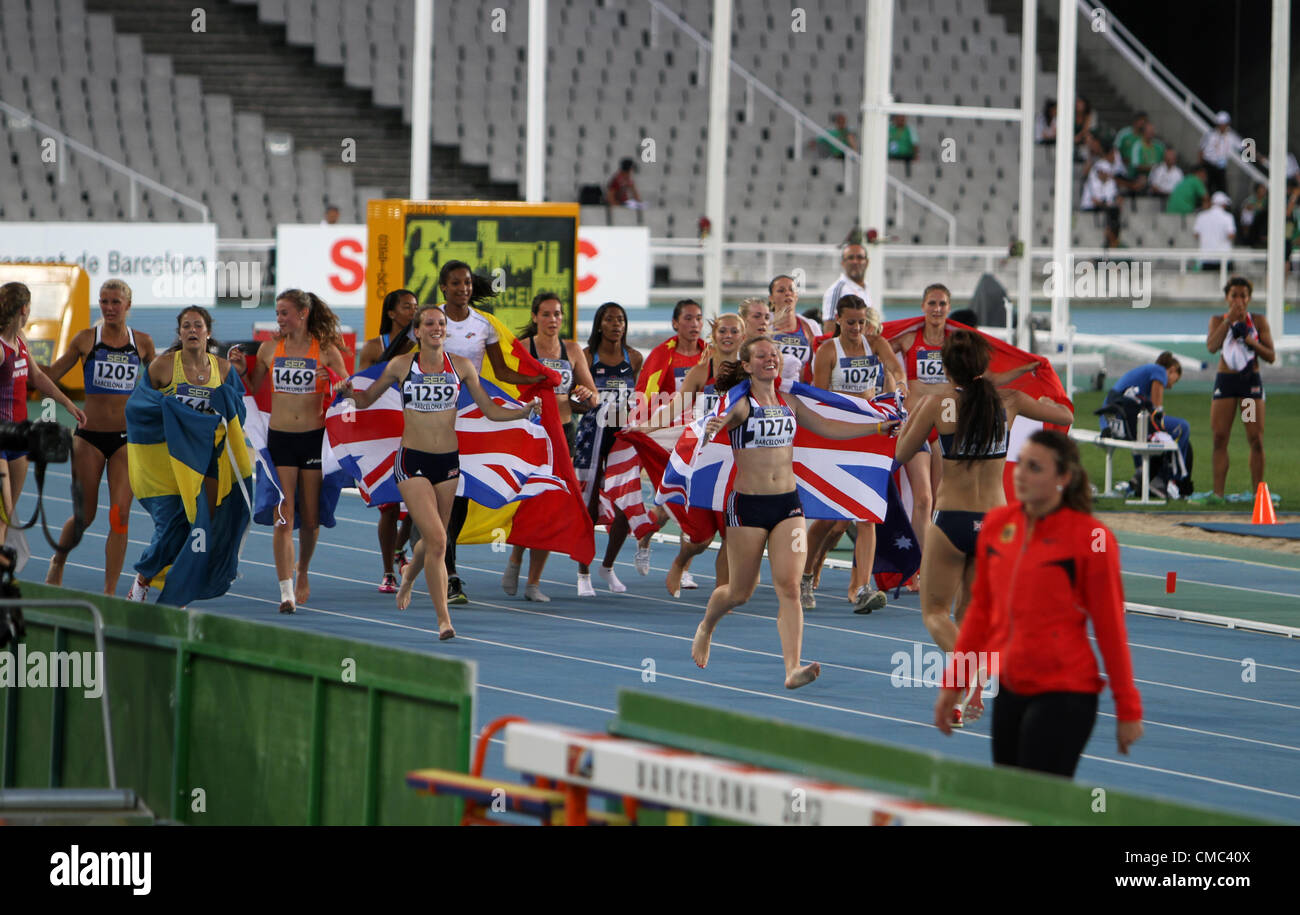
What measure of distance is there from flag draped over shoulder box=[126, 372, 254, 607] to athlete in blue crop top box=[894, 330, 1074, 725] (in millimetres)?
4633

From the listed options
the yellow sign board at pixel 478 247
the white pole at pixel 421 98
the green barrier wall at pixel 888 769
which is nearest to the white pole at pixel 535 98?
the white pole at pixel 421 98

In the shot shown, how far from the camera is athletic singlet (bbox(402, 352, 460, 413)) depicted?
1206 centimetres

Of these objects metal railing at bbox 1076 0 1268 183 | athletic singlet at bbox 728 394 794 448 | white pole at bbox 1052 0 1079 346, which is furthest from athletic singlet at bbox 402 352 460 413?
metal railing at bbox 1076 0 1268 183

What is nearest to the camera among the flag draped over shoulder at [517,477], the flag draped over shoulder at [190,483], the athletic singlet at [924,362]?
the flag draped over shoulder at [190,483]

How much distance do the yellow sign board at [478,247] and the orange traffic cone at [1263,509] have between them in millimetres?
6253

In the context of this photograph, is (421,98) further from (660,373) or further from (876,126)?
(660,373)

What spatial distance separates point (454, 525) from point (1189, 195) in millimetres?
28952

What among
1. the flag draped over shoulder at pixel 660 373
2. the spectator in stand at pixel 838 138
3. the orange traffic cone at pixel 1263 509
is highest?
the spectator in stand at pixel 838 138

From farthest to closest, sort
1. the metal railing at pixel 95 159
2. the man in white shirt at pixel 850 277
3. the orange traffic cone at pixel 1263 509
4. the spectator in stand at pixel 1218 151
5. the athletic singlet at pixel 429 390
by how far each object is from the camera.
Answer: the spectator in stand at pixel 1218 151 → the metal railing at pixel 95 159 → the orange traffic cone at pixel 1263 509 → the man in white shirt at pixel 850 277 → the athletic singlet at pixel 429 390

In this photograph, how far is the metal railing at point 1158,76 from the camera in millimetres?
41844

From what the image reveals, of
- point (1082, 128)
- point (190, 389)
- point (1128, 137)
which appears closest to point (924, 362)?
point (190, 389)

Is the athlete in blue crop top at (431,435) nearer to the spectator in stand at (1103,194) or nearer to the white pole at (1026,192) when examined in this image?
the white pole at (1026,192)

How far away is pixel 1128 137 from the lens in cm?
4094
